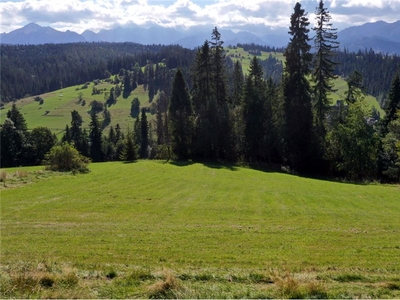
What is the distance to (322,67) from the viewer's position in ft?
149

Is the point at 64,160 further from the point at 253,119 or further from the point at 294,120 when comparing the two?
the point at 294,120

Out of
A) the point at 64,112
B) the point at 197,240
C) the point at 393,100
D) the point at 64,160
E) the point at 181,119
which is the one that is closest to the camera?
the point at 197,240

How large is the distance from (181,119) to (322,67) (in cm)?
2183

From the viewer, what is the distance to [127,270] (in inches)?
392

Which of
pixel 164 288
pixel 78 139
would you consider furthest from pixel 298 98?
pixel 78 139

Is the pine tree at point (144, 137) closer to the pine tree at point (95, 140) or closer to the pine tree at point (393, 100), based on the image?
the pine tree at point (95, 140)

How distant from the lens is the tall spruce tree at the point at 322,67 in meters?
44.5

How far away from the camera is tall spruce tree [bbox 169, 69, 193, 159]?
5044 cm

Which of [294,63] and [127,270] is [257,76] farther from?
[127,270]

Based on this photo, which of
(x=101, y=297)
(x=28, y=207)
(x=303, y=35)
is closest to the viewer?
(x=101, y=297)

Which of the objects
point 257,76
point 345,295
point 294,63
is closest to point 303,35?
point 294,63

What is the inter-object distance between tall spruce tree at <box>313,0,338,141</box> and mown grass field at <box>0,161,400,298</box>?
1899 centimetres

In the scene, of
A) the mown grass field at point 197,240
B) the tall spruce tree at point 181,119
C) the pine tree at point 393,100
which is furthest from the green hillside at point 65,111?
the mown grass field at point 197,240

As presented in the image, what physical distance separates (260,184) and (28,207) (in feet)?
62.3
